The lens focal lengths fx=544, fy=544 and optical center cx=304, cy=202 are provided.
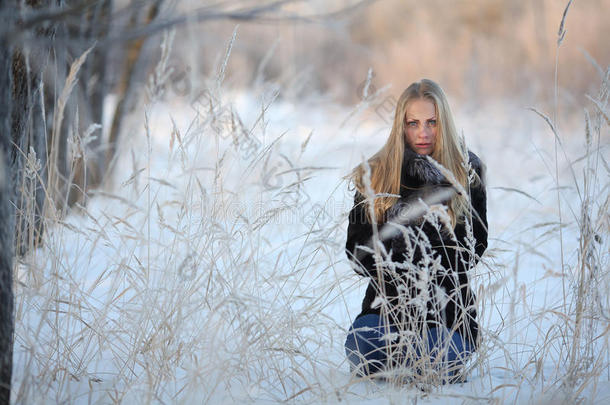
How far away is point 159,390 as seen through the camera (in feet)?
5.08

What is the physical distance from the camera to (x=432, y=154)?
1778mm

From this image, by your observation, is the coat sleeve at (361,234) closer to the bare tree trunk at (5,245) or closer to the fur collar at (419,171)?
the fur collar at (419,171)

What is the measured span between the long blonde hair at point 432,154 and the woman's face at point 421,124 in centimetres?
1

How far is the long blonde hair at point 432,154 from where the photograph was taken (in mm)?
1732

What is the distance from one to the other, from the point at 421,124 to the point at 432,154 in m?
0.10

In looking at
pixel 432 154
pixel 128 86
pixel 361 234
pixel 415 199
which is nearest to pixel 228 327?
pixel 361 234

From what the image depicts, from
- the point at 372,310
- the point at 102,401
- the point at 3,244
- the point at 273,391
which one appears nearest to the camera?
the point at 3,244

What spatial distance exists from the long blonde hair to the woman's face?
0.01 m

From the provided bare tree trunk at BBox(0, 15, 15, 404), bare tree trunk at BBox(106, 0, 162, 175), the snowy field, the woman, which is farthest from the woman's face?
bare tree trunk at BBox(106, 0, 162, 175)

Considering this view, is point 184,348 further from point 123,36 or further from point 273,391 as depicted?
point 123,36

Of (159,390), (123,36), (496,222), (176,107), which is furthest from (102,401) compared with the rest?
(176,107)

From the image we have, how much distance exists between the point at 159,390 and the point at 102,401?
0.16 m

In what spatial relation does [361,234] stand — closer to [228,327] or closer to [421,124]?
[421,124]


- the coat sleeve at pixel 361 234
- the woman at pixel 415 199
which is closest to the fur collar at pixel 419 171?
the woman at pixel 415 199
